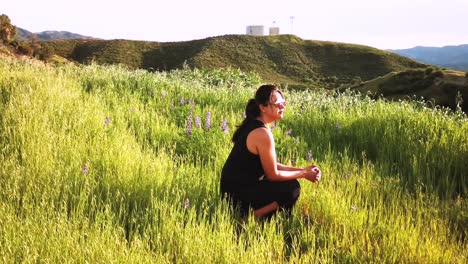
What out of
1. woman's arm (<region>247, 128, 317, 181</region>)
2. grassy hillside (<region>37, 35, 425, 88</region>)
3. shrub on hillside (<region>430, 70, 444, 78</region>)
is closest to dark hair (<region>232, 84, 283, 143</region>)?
woman's arm (<region>247, 128, 317, 181</region>)

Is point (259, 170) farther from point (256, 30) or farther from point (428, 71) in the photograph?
point (256, 30)

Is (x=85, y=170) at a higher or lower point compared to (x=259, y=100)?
lower

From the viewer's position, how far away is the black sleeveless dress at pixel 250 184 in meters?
4.28

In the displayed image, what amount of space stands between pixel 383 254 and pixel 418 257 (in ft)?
0.86

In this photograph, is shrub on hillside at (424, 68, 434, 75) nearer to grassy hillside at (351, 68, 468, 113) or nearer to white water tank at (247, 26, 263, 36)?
grassy hillside at (351, 68, 468, 113)

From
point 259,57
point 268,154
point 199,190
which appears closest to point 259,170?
point 268,154

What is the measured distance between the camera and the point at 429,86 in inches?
562

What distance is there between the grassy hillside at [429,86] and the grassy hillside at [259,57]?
141 ft

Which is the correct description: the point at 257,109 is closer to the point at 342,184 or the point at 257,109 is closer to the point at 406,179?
the point at 342,184

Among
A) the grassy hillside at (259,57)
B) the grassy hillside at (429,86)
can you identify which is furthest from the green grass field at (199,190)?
the grassy hillside at (259,57)

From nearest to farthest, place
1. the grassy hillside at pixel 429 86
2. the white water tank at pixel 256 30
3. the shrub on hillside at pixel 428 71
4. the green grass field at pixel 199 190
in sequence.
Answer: the green grass field at pixel 199 190
the grassy hillside at pixel 429 86
the shrub on hillside at pixel 428 71
the white water tank at pixel 256 30

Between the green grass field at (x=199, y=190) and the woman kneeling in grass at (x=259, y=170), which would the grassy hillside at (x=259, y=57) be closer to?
the green grass field at (x=199, y=190)

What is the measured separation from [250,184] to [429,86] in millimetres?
11676

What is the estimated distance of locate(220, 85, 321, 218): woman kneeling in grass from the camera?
423 centimetres
